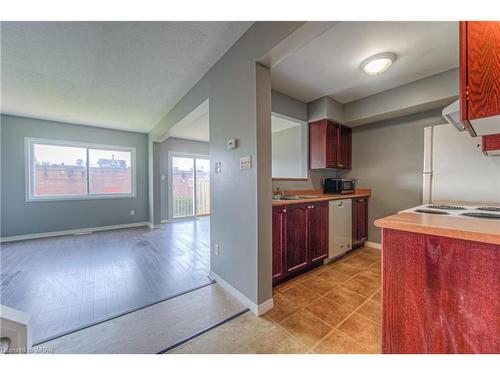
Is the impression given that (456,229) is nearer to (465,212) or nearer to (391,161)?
(465,212)

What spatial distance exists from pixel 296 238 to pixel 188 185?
14.7 ft

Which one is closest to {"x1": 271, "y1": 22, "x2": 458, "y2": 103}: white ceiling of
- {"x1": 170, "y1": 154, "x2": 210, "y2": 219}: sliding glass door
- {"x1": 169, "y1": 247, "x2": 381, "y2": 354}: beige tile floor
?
{"x1": 169, "y1": 247, "x2": 381, "y2": 354}: beige tile floor

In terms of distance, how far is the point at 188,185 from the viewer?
5.90 m

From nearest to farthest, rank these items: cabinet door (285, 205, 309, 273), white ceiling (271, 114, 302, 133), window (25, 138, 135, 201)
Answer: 1. cabinet door (285, 205, 309, 273)
2. white ceiling (271, 114, 302, 133)
3. window (25, 138, 135, 201)

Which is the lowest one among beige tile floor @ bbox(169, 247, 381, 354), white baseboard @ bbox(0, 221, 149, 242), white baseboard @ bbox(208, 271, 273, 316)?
beige tile floor @ bbox(169, 247, 381, 354)

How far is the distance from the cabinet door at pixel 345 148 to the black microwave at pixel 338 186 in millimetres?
254

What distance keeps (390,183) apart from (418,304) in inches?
105

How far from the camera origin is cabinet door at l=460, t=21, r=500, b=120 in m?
0.84

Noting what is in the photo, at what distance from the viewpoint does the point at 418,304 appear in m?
0.91

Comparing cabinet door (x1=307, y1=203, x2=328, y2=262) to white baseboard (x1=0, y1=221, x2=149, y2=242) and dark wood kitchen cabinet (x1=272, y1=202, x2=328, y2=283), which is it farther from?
white baseboard (x1=0, y1=221, x2=149, y2=242)

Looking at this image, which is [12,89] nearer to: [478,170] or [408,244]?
[408,244]

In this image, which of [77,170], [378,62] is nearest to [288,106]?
[378,62]

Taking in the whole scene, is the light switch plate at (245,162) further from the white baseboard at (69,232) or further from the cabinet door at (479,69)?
the white baseboard at (69,232)

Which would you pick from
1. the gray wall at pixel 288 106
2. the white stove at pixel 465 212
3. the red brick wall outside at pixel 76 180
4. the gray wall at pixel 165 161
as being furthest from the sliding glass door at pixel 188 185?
the white stove at pixel 465 212
